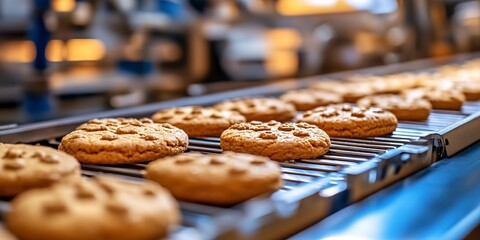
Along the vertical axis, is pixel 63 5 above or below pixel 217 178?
above

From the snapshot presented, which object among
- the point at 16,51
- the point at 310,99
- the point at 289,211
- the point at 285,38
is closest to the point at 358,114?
the point at 310,99

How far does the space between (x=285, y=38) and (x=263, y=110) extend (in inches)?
273

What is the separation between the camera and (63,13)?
4.02 metres

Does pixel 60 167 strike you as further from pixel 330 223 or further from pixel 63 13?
pixel 63 13

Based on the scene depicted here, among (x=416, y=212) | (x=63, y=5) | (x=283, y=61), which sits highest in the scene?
(x=63, y=5)

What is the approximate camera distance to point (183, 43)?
20.7 feet

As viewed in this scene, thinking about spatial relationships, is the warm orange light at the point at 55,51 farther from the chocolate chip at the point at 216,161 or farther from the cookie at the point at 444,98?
the chocolate chip at the point at 216,161

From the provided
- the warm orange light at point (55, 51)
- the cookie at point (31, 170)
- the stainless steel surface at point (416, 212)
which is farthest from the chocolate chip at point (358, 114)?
the warm orange light at point (55, 51)

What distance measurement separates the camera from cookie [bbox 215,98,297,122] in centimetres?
236

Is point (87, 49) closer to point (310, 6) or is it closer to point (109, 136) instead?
point (310, 6)

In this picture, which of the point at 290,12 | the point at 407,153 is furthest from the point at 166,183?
the point at 290,12

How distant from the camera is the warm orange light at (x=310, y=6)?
7147 millimetres

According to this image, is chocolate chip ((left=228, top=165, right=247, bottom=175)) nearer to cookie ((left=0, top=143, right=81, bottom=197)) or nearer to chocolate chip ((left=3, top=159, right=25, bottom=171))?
cookie ((left=0, top=143, right=81, bottom=197))

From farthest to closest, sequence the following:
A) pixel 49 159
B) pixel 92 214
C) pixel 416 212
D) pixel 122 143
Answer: pixel 122 143 < pixel 49 159 < pixel 416 212 < pixel 92 214
